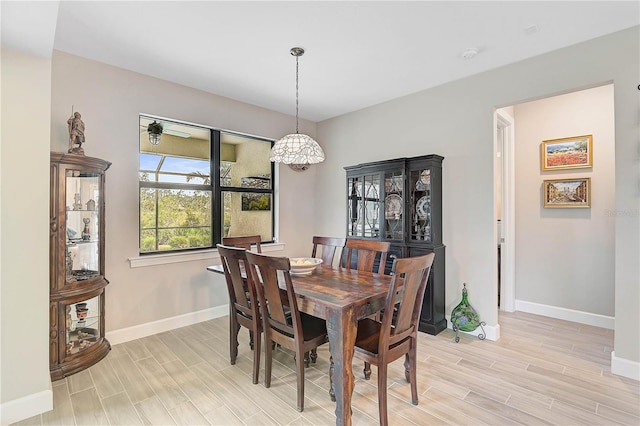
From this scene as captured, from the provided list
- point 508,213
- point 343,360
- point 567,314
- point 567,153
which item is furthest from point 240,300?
point 567,153

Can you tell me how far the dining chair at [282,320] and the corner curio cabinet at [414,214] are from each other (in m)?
1.56

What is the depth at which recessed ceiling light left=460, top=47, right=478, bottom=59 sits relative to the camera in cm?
278

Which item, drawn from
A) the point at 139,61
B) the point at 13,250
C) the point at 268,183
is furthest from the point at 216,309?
the point at 139,61

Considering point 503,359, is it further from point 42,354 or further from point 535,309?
point 42,354

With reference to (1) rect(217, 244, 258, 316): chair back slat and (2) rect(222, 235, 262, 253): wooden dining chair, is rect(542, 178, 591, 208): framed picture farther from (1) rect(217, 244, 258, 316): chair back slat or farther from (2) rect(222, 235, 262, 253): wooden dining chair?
(1) rect(217, 244, 258, 316): chair back slat

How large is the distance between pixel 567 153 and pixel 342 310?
3651 millimetres

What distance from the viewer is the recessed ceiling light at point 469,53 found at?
9.12 feet

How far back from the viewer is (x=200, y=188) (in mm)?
3791

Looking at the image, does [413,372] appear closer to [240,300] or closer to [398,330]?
[398,330]

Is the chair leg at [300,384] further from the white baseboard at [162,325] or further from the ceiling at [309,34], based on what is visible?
the ceiling at [309,34]

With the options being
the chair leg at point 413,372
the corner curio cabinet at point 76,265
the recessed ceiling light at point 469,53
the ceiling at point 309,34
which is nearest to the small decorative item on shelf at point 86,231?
the corner curio cabinet at point 76,265

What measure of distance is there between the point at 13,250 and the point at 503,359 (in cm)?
383

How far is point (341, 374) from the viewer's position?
68.9 inches

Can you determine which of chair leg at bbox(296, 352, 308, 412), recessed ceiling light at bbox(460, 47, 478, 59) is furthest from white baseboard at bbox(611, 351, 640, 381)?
recessed ceiling light at bbox(460, 47, 478, 59)
